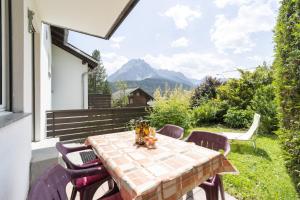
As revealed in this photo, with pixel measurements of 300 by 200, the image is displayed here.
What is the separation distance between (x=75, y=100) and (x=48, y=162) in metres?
5.25

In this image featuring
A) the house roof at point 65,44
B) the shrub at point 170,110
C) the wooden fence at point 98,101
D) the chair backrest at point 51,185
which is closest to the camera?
the chair backrest at point 51,185

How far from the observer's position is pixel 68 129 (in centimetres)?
488

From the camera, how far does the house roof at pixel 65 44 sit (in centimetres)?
605

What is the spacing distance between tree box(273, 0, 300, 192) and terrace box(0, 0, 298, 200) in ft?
1.69

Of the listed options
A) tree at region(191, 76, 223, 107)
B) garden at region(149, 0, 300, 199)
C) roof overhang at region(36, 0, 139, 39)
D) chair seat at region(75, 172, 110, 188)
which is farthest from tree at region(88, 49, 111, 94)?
chair seat at region(75, 172, 110, 188)

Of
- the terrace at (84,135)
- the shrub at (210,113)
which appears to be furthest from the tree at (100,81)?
the shrub at (210,113)

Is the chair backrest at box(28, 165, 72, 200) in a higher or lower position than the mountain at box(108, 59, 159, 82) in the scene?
lower

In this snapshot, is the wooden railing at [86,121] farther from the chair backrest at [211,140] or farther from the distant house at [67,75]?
the chair backrest at [211,140]

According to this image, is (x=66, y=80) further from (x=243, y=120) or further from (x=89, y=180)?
(x=243, y=120)

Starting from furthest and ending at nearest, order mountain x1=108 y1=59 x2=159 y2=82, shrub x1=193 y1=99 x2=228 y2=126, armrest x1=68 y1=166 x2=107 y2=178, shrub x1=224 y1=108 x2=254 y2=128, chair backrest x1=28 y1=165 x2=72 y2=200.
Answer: mountain x1=108 y1=59 x2=159 y2=82, shrub x1=193 y1=99 x2=228 y2=126, shrub x1=224 y1=108 x2=254 y2=128, armrest x1=68 y1=166 x2=107 y2=178, chair backrest x1=28 y1=165 x2=72 y2=200

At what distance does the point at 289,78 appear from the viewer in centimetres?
255

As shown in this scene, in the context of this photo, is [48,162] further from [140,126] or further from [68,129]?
[68,129]

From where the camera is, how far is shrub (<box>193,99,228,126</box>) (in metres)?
7.20

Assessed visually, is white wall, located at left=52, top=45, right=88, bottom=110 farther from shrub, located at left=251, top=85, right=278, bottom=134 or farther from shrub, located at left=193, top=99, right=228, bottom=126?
shrub, located at left=251, top=85, right=278, bottom=134
